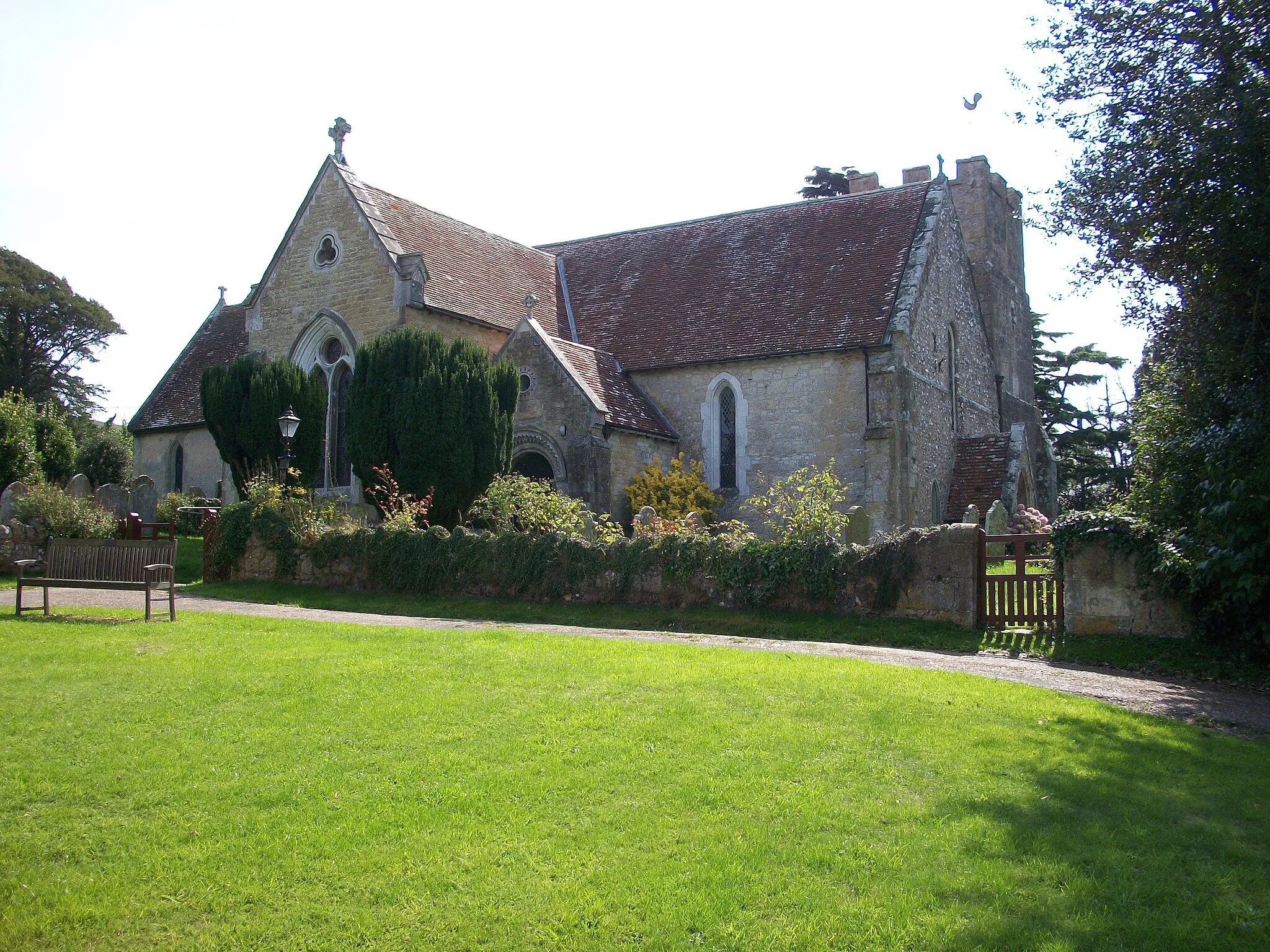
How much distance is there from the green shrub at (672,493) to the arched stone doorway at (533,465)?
1.92 meters

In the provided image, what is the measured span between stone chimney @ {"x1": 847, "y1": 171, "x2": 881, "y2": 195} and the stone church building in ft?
17.9

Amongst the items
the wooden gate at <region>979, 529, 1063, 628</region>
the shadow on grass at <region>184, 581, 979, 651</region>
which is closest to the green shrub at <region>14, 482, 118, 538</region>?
the shadow on grass at <region>184, 581, 979, 651</region>

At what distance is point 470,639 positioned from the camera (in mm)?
11539

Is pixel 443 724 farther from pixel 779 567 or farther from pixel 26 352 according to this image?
pixel 26 352

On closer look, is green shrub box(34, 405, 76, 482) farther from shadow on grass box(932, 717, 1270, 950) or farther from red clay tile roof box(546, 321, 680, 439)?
shadow on grass box(932, 717, 1270, 950)

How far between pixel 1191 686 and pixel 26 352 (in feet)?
186

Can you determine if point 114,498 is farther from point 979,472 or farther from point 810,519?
point 979,472

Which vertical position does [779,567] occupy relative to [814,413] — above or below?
below

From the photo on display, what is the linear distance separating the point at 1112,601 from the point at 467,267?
736 inches

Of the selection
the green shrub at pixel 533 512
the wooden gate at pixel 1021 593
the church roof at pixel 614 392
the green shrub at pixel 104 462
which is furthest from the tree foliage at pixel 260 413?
the green shrub at pixel 104 462

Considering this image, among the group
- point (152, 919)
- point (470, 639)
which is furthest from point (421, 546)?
point (152, 919)

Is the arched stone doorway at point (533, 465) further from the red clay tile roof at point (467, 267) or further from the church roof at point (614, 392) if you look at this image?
the red clay tile roof at point (467, 267)

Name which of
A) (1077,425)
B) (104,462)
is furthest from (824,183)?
(104,462)

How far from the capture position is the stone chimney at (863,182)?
32.3m
